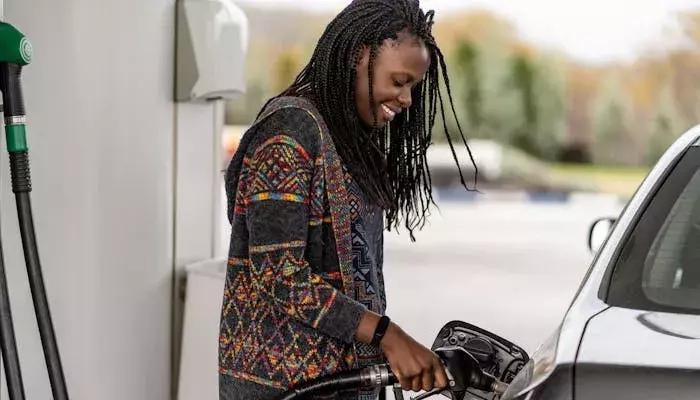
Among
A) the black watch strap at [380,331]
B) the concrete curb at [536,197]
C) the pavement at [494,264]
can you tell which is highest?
the black watch strap at [380,331]

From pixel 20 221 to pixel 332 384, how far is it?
0.86 metres

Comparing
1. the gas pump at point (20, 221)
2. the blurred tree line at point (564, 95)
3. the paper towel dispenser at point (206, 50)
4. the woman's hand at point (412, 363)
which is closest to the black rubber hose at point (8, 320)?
the gas pump at point (20, 221)

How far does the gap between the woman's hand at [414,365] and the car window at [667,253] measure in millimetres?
332

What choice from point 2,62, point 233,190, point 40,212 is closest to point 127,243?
point 40,212

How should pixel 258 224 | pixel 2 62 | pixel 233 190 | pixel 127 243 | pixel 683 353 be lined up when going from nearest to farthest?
1. pixel 683 353
2. pixel 258 224
3. pixel 233 190
4. pixel 2 62
5. pixel 127 243

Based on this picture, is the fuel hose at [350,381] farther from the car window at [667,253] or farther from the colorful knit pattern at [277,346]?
the car window at [667,253]

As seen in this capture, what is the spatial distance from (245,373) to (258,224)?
0.31 m

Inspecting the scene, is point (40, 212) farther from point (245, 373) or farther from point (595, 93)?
point (595, 93)

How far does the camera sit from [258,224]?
2.12 m

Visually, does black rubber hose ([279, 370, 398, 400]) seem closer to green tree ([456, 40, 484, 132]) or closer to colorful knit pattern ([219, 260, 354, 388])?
colorful knit pattern ([219, 260, 354, 388])

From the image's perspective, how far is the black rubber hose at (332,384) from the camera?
2.13 metres

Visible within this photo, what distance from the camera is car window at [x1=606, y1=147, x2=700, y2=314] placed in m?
2.05

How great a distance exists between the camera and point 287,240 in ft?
6.95

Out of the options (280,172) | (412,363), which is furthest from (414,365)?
(280,172)
